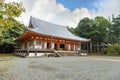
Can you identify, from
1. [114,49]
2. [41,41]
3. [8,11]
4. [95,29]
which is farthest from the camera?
[95,29]

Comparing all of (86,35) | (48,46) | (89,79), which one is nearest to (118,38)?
(86,35)

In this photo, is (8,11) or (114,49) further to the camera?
(114,49)

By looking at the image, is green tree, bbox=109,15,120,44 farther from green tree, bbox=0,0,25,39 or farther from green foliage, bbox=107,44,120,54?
green tree, bbox=0,0,25,39

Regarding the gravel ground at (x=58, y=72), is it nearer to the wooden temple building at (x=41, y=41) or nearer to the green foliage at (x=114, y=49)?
the wooden temple building at (x=41, y=41)

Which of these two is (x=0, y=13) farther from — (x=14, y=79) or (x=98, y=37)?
(x=98, y=37)

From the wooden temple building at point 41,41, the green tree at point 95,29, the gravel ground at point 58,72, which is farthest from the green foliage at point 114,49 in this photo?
the gravel ground at point 58,72

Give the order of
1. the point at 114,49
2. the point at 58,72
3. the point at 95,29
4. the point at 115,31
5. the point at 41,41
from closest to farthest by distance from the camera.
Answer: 1. the point at 58,72
2. the point at 41,41
3. the point at 114,49
4. the point at 115,31
5. the point at 95,29

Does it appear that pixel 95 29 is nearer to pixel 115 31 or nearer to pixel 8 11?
pixel 115 31

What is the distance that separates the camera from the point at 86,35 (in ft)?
107

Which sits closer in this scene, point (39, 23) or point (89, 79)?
point (89, 79)

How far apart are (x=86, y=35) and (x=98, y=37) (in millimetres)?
2770

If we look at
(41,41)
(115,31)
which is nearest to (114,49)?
(115,31)

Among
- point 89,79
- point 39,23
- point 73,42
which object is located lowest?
point 89,79

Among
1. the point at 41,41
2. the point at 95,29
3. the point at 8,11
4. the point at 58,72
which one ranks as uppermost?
the point at 95,29
